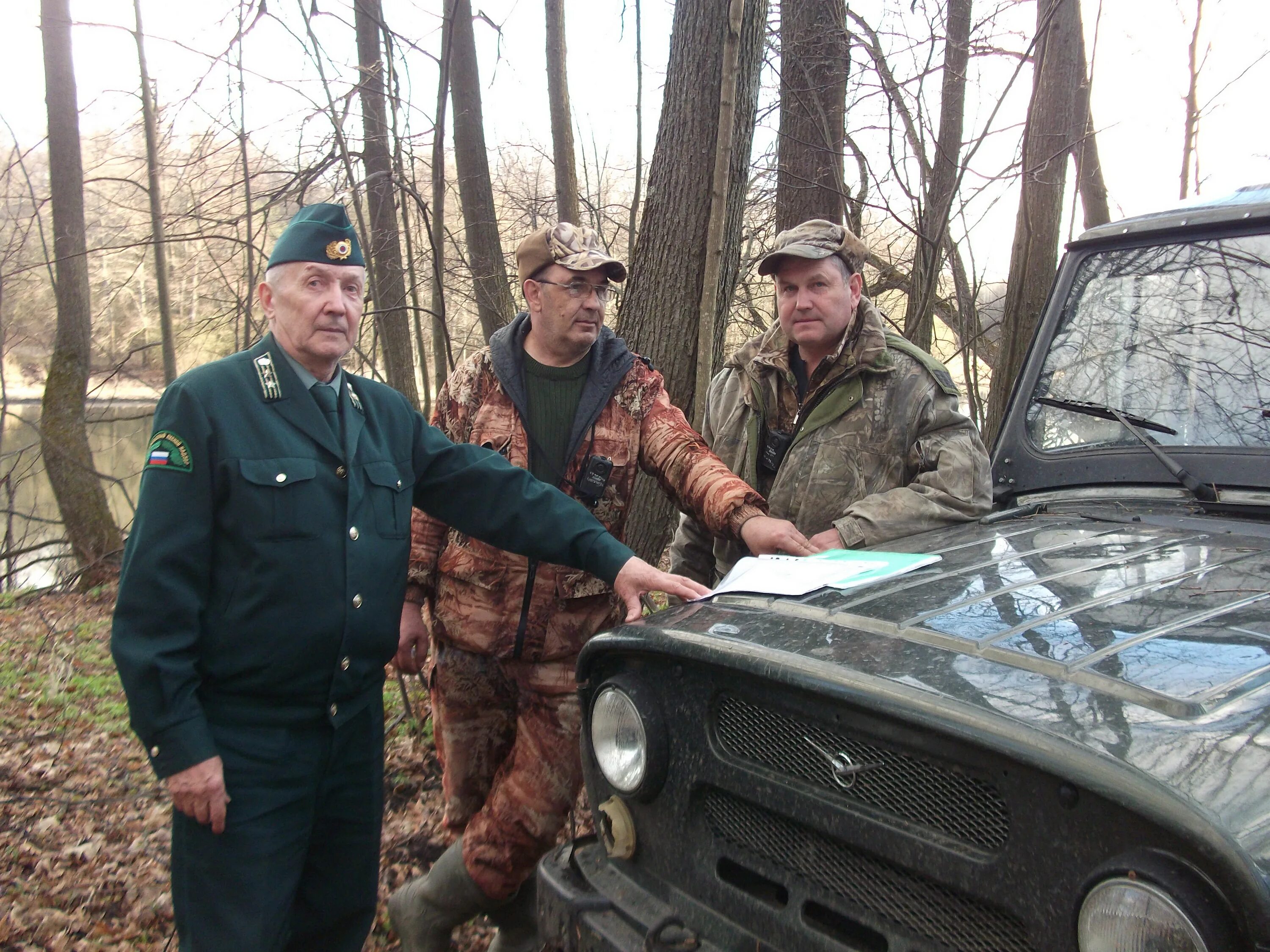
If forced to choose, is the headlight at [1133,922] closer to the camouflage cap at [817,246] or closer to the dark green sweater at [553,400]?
the dark green sweater at [553,400]

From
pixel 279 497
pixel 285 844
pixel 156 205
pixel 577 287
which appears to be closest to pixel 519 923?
pixel 285 844

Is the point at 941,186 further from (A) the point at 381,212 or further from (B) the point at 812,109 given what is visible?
(A) the point at 381,212

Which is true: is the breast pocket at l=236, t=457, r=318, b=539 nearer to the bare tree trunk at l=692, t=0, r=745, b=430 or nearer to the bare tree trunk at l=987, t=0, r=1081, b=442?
the bare tree trunk at l=692, t=0, r=745, b=430

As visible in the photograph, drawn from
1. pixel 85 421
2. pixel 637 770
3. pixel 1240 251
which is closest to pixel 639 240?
pixel 1240 251

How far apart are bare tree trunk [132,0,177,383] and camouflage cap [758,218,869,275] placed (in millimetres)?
4643

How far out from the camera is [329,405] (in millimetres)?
2432

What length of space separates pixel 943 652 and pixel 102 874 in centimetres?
345

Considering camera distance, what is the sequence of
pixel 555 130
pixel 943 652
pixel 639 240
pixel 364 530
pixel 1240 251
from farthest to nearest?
pixel 555 130, pixel 639 240, pixel 1240 251, pixel 364 530, pixel 943 652

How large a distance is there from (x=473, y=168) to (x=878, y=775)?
762 centimetres

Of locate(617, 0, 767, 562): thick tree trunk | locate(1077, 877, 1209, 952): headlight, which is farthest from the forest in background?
locate(1077, 877, 1209, 952): headlight

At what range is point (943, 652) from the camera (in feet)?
5.58

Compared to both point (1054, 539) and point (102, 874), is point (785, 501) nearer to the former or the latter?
point (1054, 539)

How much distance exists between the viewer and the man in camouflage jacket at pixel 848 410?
116 inches

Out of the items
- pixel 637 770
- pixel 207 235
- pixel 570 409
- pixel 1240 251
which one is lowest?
Result: pixel 637 770
